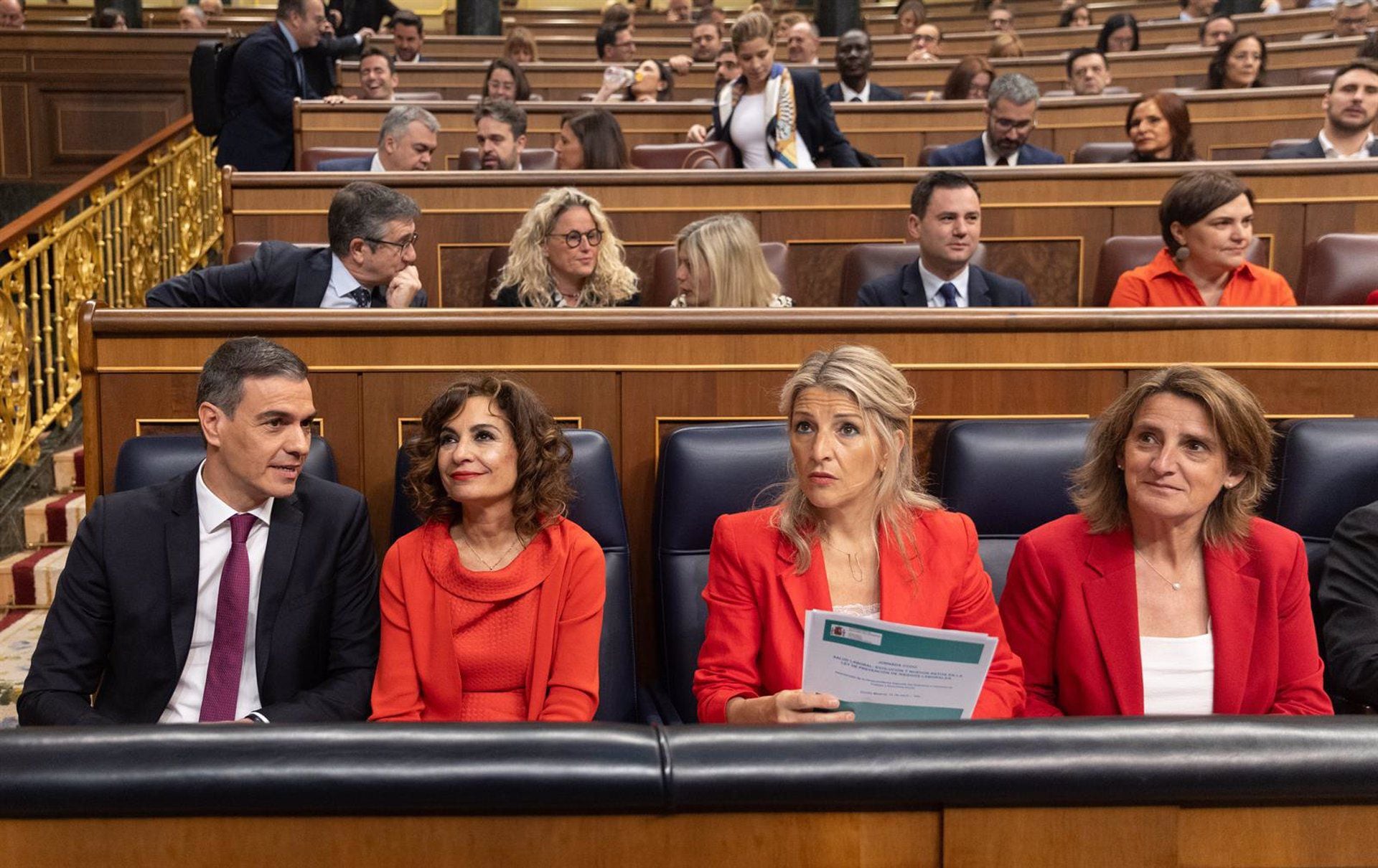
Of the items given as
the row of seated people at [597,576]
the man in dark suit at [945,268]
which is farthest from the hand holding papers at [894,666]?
the man in dark suit at [945,268]

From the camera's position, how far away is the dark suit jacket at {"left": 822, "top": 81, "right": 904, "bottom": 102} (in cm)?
594

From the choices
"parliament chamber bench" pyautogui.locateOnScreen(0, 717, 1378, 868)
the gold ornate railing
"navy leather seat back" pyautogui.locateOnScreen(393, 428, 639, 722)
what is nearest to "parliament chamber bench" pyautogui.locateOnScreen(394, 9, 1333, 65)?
the gold ornate railing

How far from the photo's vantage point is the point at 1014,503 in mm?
2033

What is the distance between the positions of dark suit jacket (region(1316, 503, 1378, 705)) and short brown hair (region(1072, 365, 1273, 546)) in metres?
0.14

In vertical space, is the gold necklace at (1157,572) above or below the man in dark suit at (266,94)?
below

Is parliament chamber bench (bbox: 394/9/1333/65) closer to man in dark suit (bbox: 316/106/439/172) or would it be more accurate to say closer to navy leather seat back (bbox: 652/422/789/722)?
man in dark suit (bbox: 316/106/439/172)

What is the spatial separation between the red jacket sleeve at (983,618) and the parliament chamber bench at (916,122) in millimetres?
3573

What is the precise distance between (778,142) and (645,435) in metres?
2.39

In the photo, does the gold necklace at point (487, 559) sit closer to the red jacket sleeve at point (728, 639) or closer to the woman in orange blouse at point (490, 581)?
the woman in orange blouse at point (490, 581)

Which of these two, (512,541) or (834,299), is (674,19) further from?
(512,541)

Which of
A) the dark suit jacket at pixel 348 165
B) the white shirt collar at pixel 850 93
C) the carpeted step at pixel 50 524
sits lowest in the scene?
the carpeted step at pixel 50 524

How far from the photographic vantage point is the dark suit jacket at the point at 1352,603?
1.77m

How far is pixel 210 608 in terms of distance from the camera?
73.8 inches

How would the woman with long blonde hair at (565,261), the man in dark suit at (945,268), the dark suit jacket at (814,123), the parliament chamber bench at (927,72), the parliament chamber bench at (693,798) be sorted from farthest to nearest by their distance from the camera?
the parliament chamber bench at (927,72), the dark suit jacket at (814,123), the woman with long blonde hair at (565,261), the man in dark suit at (945,268), the parliament chamber bench at (693,798)
